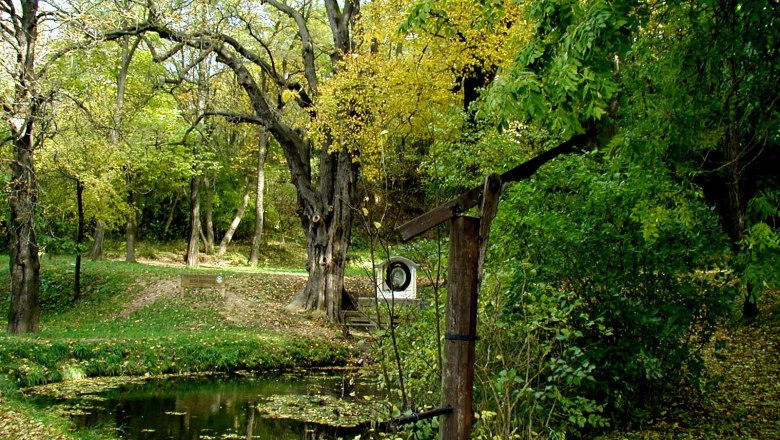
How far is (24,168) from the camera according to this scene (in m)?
12.8

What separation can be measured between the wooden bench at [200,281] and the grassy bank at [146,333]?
46 cm

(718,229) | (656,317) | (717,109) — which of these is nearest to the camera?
(717,109)

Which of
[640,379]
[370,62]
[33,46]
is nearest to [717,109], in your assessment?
[640,379]

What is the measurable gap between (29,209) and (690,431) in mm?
12592

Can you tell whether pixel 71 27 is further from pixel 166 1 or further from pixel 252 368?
pixel 252 368

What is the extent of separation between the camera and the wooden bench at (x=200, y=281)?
1820cm

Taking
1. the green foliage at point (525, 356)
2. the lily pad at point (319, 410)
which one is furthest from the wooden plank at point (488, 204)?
the lily pad at point (319, 410)

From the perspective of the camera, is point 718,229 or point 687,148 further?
point 718,229

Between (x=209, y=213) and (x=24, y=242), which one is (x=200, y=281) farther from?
(x=209, y=213)

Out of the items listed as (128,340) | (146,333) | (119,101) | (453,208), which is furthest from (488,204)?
(119,101)

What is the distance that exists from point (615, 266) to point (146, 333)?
11550 millimetres

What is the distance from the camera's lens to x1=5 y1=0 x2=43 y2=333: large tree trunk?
11820 millimetres

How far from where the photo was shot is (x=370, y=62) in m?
15.2

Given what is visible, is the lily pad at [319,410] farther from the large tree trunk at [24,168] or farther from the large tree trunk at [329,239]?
the large tree trunk at [329,239]
